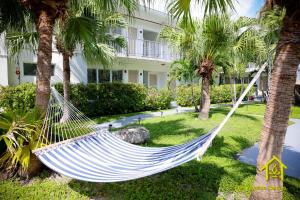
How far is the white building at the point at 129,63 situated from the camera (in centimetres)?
1319

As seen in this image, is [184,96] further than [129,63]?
No

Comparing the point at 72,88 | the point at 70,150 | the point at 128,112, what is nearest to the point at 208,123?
the point at 128,112

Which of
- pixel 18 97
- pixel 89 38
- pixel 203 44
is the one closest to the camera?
pixel 89 38

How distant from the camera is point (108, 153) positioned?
4.73m

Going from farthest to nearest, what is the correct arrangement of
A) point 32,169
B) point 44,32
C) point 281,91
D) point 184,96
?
point 184,96, point 44,32, point 32,169, point 281,91

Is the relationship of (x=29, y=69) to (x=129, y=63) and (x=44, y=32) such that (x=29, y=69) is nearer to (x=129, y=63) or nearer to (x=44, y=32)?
(x=129, y=63)

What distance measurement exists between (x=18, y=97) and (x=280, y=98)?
1062 cm

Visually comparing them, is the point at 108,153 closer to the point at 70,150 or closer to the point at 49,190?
the point at 70,150

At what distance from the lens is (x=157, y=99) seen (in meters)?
16.2

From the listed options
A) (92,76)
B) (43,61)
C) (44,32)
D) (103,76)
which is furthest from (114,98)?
(44,32)

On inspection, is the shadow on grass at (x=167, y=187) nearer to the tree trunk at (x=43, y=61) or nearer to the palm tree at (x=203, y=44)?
the tree trunk at (x=43, y=61)

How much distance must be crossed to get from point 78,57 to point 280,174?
1377 cm

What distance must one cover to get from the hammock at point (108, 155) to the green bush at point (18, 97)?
20.8 feet

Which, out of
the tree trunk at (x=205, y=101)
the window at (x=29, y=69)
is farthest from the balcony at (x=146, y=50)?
the tree trunk at (x=205, y=101)
